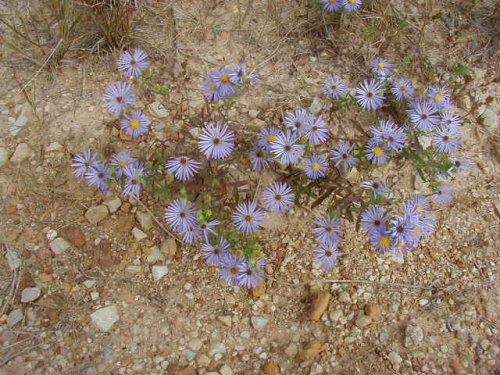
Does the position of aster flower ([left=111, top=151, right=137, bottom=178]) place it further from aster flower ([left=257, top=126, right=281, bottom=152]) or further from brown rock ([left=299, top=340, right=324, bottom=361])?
brown rock ([left=299, top=340, right=324, bottom=361])

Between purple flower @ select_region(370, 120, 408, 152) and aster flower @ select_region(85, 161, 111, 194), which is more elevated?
purple flower @ select_region(370, 120, 408, 152)

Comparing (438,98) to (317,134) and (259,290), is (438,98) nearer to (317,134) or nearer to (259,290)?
(317,134)

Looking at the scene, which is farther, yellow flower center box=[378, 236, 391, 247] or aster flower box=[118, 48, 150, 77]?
aster flower box=[118, 48, 150, 77]

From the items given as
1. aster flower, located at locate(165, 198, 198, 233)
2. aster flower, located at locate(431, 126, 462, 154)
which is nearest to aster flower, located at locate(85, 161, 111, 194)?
aster flower, located at locate(165, 198, 198, 233)

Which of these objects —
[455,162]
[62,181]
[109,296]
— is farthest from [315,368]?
[62,181]

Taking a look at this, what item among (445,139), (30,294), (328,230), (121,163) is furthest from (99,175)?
(445,139)

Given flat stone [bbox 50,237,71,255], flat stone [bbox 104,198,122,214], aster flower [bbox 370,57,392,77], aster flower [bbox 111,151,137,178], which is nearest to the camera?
aster flower [bbox 111,151,137,178]
